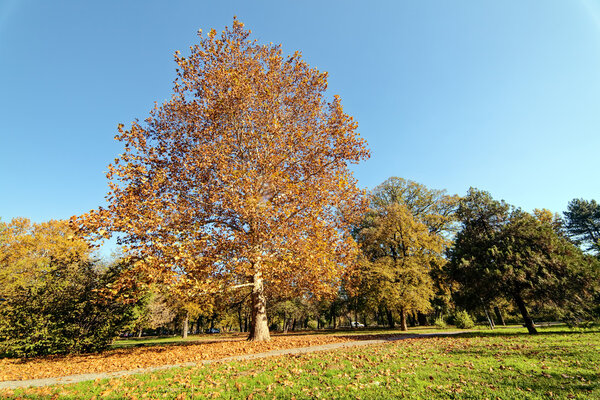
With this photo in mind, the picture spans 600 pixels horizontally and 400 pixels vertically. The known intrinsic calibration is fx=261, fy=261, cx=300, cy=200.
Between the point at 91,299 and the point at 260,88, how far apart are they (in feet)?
48.4

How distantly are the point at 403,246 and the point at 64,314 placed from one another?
95.3 ft

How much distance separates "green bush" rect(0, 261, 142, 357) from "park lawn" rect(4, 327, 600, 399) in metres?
5.32

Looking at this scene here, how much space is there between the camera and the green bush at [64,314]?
473 inches

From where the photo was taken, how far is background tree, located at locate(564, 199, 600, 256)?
52747mm

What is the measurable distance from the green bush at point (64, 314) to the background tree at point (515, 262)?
19542 millimetres

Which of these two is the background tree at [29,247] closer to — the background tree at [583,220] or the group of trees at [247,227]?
the group of trees at [247,227]

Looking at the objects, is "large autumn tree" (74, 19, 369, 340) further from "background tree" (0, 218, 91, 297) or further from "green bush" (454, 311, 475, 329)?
"background tree" (0, 218, 91, 297)

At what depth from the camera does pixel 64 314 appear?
13.2 metres

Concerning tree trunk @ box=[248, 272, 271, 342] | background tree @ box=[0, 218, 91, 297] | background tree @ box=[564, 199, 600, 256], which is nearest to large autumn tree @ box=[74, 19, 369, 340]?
tree trunk @ box=[248, 272, 271, 342]

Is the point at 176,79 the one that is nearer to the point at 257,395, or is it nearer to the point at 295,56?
the point at 295,56

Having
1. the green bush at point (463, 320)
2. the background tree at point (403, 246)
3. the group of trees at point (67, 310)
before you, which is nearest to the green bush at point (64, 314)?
the group of trees at point (67, 310)

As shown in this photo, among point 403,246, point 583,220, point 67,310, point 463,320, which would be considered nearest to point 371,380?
point 67,310

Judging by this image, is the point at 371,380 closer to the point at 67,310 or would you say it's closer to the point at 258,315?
the point at 258,315

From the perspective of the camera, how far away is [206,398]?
5629mm
